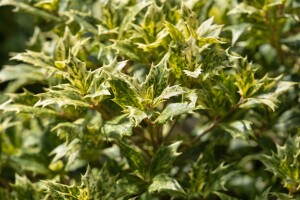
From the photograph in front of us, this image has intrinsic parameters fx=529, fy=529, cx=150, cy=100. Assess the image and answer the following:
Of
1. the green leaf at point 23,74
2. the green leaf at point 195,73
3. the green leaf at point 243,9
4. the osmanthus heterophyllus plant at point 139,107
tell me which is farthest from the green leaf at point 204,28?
the green leaf at point 23,74

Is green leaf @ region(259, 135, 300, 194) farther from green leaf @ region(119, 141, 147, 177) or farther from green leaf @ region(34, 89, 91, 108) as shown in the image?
green leaf @ region(34, 89, 91, 108)

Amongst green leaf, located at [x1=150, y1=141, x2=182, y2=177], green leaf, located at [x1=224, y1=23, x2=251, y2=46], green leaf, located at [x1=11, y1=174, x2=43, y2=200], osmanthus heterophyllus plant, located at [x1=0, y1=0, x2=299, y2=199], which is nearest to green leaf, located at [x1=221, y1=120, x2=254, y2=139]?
osmanthus heterophyllus plant, located at [x1=0, y1=0, x2=299, y2=199]

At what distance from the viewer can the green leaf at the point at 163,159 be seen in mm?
1633

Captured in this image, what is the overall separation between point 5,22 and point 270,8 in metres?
2.03

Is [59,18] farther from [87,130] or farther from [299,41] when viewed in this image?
[299,41]

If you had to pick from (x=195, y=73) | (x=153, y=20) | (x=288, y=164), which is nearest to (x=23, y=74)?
(x=153, y=20)

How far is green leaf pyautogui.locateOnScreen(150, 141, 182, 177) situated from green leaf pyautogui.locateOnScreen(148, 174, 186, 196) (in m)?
0.03

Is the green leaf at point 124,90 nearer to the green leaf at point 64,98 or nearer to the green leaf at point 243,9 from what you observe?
the green leaf at point 64,98

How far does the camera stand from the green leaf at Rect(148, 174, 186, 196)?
5.12ft

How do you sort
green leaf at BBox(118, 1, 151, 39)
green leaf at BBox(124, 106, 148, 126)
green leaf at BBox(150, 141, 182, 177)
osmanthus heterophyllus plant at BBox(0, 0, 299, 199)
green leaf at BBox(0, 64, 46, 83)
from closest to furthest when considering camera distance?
green leaf at BBox(124, 106, 148, 126), osmanthus heterophyllus plant at BBox(0, 0, 299, 199), green leaf at BBox(150, 141, 182, 177), green leaf at BBox(118, 1, 151, 39), green leaf at BBox(0, 64, 46, 83)

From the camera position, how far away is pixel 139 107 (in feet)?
4.95

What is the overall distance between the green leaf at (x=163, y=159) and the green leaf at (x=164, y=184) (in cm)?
3

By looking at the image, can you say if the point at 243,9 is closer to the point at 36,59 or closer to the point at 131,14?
the point at 131,14

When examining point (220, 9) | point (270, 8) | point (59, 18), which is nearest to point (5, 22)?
point (59, 18)
